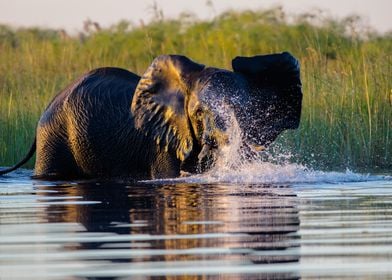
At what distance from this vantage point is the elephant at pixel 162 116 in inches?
440

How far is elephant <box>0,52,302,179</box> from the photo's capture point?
11.2 m

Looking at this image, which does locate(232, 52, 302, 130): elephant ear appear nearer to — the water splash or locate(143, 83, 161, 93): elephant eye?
the water splash

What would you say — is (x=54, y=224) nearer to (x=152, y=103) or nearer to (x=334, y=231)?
(x=334, y=231)

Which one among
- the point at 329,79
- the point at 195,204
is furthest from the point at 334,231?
the point at 329,79

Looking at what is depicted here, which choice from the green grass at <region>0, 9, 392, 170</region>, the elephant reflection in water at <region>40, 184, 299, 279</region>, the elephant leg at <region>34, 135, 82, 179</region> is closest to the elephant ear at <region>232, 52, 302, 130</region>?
the elephant reflection in water at <region>40, 184, 299, 279</region>

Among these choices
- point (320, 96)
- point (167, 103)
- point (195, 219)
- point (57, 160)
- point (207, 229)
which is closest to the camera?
point (207, 229)

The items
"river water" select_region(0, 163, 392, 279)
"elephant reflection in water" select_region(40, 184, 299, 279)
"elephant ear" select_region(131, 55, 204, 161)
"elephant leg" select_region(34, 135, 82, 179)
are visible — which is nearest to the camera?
"river water" select_region(0, 163, 392, 279)

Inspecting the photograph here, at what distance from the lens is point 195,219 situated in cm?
773

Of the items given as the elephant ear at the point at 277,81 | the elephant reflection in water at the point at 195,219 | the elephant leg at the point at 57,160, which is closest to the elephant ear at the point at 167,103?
the elephant ear at the point at 277,81

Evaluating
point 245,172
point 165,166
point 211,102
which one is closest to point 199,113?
point 211,102

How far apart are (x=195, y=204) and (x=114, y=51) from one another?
18543 millimetres

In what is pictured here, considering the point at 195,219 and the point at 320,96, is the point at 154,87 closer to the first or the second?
the point at 320,96

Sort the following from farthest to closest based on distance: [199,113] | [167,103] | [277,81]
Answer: [167,103]
[277,81]
[199,113]

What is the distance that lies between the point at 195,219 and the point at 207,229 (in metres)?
0.57
